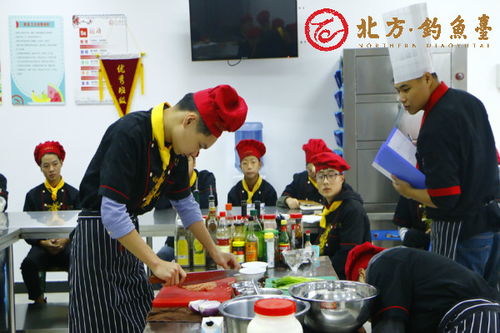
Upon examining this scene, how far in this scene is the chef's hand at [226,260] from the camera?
81.7 inches

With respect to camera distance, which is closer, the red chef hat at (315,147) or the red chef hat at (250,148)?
the red chef hat at (315,147)

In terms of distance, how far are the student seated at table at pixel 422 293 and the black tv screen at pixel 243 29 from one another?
3.48m

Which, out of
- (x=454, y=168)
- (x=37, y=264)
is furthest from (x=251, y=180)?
(x=454, y=168)

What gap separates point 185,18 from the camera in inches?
195

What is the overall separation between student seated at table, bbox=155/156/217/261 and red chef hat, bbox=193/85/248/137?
1.86m

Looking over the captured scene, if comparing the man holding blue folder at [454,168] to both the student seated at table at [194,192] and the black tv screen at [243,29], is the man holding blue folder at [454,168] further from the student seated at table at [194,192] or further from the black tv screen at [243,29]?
the black tv screen at [243,29]

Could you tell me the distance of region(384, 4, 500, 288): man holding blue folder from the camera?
2.12 meters

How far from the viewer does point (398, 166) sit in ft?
7.32

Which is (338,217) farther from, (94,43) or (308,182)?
(94,43)

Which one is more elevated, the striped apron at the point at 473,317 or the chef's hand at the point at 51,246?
the striped apron at the point at 473,317

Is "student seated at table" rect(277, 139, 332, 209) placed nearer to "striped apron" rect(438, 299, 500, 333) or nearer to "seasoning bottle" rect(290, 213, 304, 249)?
"seasoning bottle" rect(290, 213, 304, 249)

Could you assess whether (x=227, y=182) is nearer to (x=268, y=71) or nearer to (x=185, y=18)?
(x=268, y=71)

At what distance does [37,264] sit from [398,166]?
2941 mm

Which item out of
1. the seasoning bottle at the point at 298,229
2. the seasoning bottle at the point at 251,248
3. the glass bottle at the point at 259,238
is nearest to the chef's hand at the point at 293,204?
the seasoning bottle at the point at 298,229
